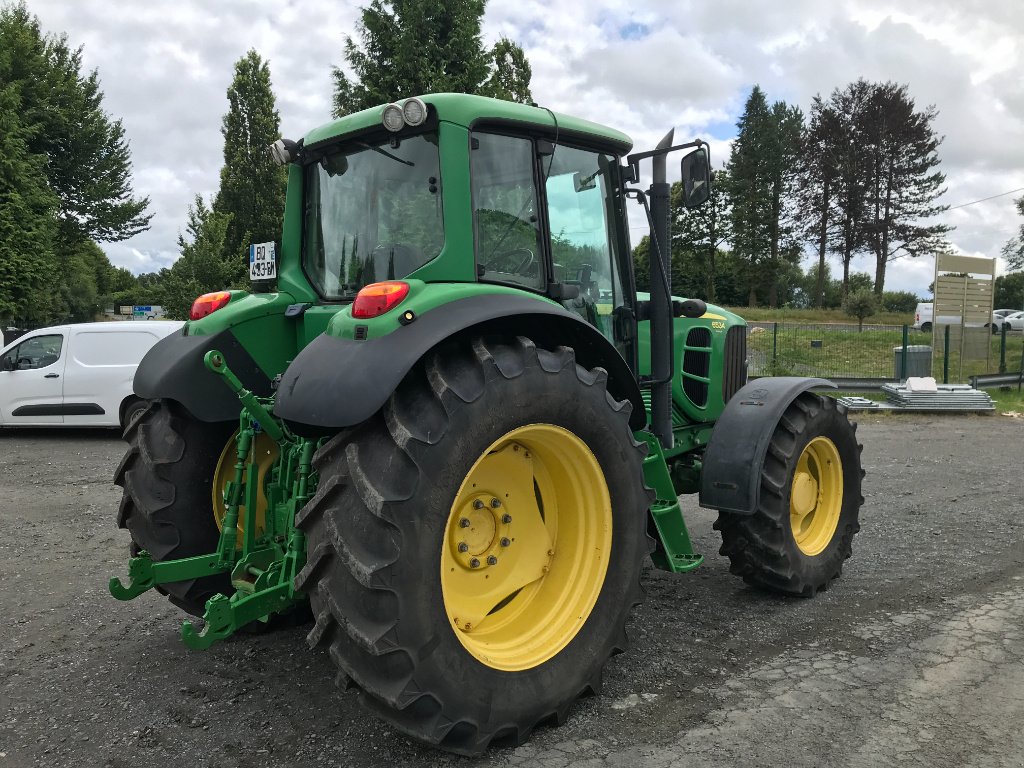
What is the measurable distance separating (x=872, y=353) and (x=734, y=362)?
1624cm

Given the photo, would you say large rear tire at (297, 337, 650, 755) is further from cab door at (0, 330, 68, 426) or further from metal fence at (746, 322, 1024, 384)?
metal fence at (746, 322, 1024, 384)

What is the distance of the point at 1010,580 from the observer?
184 inches

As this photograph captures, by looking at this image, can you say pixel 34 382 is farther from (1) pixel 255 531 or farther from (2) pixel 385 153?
(2) pixel 385 153

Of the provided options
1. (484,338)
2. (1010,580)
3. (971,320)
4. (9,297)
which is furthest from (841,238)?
(484,338)

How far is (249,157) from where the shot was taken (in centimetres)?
2297

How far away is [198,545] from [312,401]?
4.85 feet

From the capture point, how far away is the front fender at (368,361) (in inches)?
96.7

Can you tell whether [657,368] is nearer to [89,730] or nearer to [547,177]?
[547,177]

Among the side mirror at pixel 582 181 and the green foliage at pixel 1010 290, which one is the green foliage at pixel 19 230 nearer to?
the side mirror at pixel 582 181

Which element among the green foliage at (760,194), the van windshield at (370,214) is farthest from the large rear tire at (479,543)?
the green foliage at (760,194)

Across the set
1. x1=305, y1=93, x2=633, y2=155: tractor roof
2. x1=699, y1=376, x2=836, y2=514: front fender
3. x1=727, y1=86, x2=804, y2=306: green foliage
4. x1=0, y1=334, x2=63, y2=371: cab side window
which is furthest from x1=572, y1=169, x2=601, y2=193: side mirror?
x1=727, y1=86, x2=804, y2=306: green foliage

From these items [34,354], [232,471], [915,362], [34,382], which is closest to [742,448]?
[232,471]

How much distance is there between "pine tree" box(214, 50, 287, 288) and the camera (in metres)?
23.0

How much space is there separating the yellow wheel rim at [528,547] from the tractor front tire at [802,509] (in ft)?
4.42
